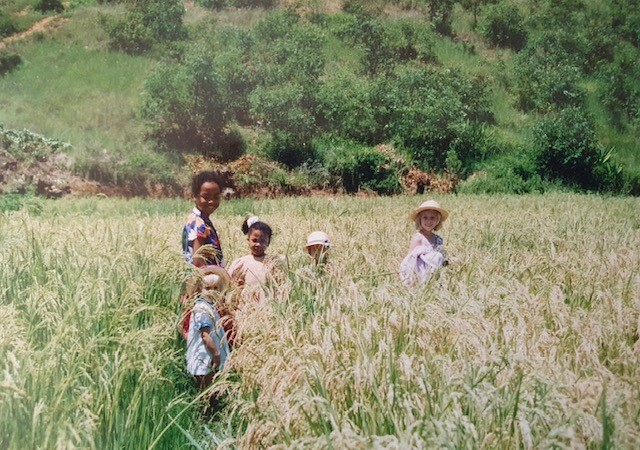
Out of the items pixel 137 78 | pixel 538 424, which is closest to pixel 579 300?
pixel 538 424

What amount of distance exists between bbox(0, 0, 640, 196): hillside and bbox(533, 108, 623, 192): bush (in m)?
0.04

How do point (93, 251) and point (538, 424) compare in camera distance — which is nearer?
point (538, 424)

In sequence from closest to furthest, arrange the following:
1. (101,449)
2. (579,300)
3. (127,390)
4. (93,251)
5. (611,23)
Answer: (101,449)
(127,390)
(579,300)
(93,251)
(611,23)

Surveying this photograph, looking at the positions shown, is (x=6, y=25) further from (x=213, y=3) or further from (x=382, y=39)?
(x=382, y=39)

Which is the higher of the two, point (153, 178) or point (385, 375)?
point (385, 375)

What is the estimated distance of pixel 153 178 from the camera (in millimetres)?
17734

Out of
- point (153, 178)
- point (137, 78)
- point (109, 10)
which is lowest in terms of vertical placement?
point (153, 178)

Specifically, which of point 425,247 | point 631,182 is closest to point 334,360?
point 425,247

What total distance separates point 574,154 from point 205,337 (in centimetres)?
1659

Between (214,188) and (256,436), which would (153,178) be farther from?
(256,436)

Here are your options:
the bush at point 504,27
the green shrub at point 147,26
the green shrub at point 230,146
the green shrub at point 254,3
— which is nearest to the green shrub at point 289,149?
the green shrub at point 230,146

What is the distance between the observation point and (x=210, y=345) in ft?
10.6

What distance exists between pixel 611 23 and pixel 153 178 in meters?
13.2

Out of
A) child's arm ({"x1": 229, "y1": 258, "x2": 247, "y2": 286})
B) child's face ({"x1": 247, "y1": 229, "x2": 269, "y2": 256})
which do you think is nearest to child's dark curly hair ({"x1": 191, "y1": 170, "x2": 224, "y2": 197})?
child's face ({"x1": 247, "y1": 229, "x2": 269, "y2": 256})
